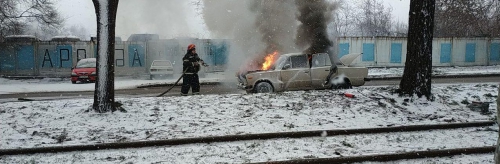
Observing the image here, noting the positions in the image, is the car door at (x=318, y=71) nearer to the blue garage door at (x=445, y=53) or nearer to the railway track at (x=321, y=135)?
the railway track at (x=321, y=135)

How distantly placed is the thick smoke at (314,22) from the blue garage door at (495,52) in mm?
17055

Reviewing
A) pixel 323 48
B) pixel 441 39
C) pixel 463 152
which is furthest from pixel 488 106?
pixel 441 39

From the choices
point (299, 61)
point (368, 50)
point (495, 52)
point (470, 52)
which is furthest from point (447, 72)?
point (299, 61)

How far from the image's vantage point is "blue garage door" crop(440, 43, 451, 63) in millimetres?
27422

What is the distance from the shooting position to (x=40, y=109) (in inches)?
339

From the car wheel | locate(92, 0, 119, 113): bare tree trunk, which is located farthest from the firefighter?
locate(92, 0, 119, 113): bare tree trunk

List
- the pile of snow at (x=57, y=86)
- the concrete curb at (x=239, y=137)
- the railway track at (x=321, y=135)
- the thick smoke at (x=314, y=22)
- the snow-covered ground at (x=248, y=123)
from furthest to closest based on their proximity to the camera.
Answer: the thick smoke at (x=314, y=22), the pile of snow at (x=57, y=86), the concrete curb at (x=239, y=137), the snow-covered ground at (x=248, y=123), the railway track at (x=321, y=135)

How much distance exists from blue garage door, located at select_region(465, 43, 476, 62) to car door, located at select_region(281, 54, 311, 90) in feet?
70.0

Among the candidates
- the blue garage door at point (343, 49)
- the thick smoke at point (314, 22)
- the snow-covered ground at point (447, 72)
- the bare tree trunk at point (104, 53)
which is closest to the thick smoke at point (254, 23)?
the thick smoke at point (314, 22)

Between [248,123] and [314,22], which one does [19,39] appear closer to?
[314,22]

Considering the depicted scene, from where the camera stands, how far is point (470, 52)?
91.2 feet

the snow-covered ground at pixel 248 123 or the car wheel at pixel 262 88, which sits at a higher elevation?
the car wheel at pixel 262 88

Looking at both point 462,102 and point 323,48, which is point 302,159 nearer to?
point 462,102

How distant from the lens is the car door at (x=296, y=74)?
11.7 m
